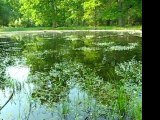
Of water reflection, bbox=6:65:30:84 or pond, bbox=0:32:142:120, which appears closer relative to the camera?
pond, bbox=0:32:142:120

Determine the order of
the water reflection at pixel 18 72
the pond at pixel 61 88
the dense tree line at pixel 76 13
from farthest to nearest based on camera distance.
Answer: the dense tree line at pixel 76 13
the water reflection at pixel 18 72
the pond at pixel 61 88

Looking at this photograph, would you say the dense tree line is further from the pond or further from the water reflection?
the water reflection

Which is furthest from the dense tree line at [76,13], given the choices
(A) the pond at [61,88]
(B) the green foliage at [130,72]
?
(B) the green foliage at [130,72]

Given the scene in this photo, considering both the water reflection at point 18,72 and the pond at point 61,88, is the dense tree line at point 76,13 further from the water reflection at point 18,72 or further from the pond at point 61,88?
the water reflection at point 18,72

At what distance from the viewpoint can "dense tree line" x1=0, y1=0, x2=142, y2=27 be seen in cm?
6134

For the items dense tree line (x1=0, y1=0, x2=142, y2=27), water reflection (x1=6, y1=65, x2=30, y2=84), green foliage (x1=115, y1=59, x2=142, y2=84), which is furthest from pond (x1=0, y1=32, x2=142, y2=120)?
dense tree line (x1=0, y1=0, x2=142, y2=27)

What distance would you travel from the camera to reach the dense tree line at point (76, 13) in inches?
2415

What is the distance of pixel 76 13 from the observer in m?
68.8

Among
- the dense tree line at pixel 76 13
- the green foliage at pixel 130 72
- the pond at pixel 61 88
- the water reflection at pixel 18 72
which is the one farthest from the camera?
the dense tree line at pixel 76 13

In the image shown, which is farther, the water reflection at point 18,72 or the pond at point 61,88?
the water reflection at point 18,72

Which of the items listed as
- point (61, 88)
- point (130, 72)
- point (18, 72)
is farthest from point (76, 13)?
point (61, 88)
